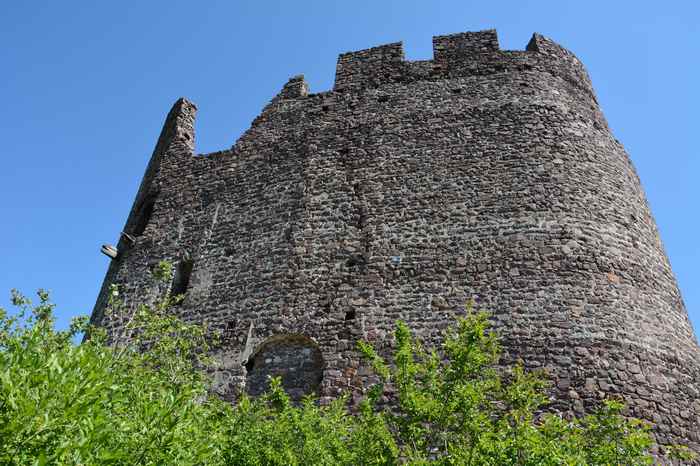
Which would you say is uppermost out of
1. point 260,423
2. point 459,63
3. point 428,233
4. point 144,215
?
point 459,63

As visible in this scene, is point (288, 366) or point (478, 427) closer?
Result: point (478, 427)

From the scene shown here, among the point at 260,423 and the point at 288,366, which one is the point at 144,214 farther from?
the point at 260,423

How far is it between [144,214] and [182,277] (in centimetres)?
294

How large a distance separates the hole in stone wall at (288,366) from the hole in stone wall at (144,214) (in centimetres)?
546

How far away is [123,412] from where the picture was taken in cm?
598

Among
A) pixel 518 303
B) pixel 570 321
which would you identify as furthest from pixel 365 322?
pixel 570 321

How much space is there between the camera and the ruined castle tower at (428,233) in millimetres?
9391

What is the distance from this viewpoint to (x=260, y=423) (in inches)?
287

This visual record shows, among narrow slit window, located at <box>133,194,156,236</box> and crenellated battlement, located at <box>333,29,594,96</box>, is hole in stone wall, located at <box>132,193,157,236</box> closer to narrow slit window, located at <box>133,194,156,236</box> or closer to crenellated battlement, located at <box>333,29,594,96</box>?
narrow slit window, located at <box>133,194,156,236</box>

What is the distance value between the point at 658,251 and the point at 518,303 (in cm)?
334

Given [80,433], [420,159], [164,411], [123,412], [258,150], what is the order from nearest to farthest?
[80,433] < [164,411] < [123,412] < [420,159] < [258,150]

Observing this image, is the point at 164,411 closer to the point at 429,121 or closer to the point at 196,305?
the point at 196,305

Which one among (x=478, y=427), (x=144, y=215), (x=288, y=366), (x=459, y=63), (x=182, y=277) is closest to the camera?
(x=478, y=427)

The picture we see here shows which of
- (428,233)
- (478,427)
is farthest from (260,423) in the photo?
(428,233)
